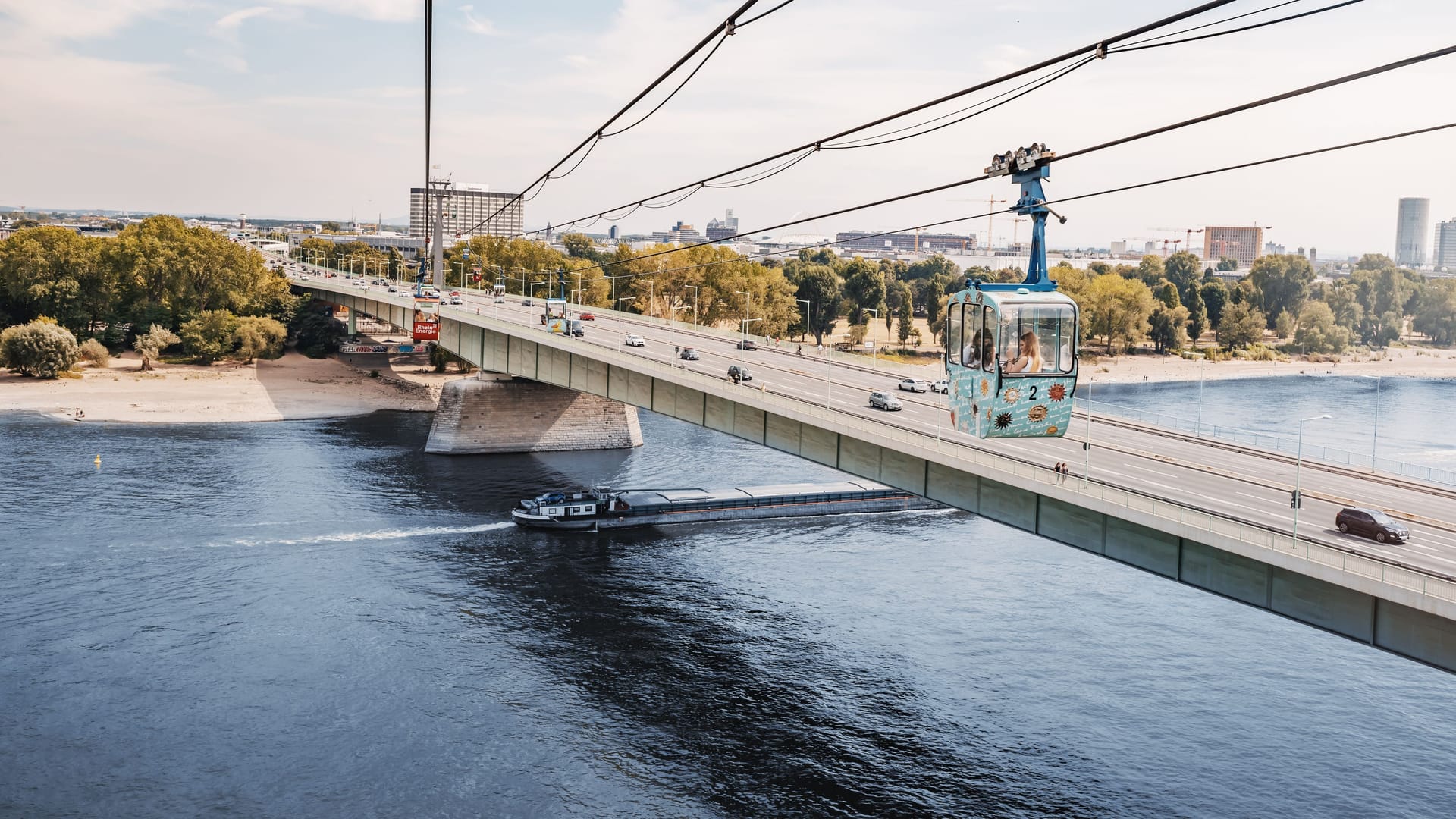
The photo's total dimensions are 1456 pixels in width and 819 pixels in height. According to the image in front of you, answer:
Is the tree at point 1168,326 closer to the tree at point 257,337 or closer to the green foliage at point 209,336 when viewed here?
the tree at point 257,337

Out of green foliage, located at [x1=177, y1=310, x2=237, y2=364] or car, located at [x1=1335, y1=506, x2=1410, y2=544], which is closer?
car, located at [x1=1335, y1=506, x2=1410, y2=544]

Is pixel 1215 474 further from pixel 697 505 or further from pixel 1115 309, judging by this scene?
pixel 1115 309

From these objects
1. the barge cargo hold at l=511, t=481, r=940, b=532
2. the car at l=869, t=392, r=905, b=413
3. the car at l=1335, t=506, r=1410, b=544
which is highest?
the car at l=869, t=392, r=905, b=413

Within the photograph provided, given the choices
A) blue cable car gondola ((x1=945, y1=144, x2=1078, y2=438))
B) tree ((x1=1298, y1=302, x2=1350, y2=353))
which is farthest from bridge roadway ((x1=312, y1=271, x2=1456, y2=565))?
tree ((x1=1298, y1=302, x2=1350, y2=353))

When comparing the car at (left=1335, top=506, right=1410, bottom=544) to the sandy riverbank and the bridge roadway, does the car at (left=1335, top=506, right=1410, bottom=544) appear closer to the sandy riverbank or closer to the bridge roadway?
the bridge roadway

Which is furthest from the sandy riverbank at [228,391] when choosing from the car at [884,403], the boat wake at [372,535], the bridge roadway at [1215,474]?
the car at [884,403]

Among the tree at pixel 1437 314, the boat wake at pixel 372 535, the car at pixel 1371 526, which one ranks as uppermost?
the tree at pixel 1437 314
